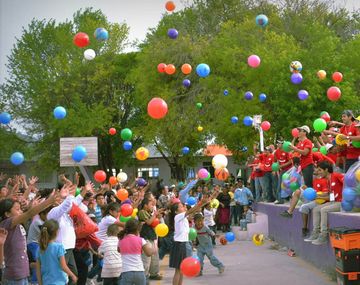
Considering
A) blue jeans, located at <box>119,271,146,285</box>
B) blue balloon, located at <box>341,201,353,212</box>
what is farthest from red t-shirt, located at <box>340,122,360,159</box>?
blue jeans, located at <box>119,271,146,285</box>

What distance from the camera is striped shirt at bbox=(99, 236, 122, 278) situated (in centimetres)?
895

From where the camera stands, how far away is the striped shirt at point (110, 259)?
895 centimetres

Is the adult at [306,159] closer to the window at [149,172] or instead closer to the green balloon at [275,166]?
the green balloon at [275,166]

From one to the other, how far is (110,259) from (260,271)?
436 cm

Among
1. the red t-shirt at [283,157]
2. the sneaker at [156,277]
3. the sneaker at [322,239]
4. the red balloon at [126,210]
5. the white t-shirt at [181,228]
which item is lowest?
the sneaker at [156,277]

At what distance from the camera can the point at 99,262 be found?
1072cm

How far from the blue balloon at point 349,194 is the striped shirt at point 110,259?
12.7ft

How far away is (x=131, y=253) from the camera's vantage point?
804 centimetres

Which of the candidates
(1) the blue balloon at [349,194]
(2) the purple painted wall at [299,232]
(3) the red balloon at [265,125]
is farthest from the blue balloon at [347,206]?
(3) the red balloon at [265,125]

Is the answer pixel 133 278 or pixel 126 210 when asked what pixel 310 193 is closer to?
pixel 126 210

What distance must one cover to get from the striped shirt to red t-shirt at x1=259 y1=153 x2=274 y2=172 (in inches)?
336

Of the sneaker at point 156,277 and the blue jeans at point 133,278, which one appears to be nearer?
the blue jeans at point 133,278

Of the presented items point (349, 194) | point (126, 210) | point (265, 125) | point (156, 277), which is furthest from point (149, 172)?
point (349, 194)

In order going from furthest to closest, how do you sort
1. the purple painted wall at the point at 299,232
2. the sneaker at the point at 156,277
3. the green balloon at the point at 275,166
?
the green balloon at the point at 275,166, the sneaker at the point at 156,277, the purple painted wall at the point at 299,232
